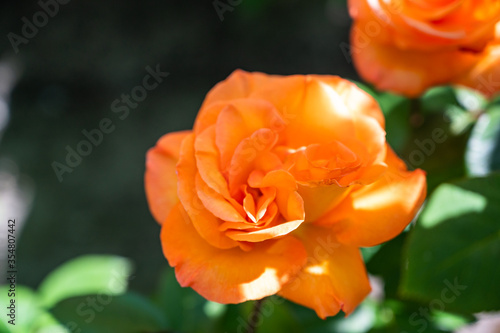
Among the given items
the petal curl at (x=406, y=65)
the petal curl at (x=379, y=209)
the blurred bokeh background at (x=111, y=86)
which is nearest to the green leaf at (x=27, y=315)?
the petal curl at (x=379, y=209)

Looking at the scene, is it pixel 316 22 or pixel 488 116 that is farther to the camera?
pixel 316 22

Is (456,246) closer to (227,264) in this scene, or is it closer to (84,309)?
(227,264)

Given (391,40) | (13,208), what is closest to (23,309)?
(391,40)

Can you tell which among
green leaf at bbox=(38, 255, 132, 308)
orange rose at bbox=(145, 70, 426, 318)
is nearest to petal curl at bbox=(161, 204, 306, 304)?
orange rose at bbox=(145, 70, 426, 318)

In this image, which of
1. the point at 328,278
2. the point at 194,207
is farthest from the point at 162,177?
the point at 328,278

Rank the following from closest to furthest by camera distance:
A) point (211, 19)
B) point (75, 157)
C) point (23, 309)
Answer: point (23, 309) → point (75, 157) → point (211, 19)

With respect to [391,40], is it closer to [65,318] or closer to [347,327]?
[347,327]
